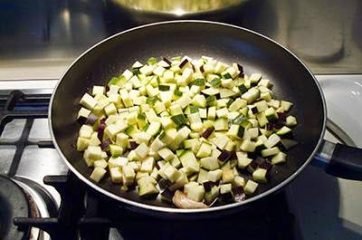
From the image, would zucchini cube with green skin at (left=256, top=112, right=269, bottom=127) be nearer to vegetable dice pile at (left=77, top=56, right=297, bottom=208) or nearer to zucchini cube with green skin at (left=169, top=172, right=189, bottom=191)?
vegetable dice pile at (left=77, top=56, right=297, bottom=208)

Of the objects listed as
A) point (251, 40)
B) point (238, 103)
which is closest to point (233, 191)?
Answer: point (238, 103)

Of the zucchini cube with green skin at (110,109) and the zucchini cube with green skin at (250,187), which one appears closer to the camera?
the zucchini cube with green skin at (250,187)

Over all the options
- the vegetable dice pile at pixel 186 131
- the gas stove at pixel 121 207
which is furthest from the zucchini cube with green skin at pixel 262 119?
the gas stove at pixel 121 207

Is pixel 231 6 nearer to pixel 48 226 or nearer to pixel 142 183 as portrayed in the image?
pixel 142 183

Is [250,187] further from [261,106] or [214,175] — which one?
[261,106]

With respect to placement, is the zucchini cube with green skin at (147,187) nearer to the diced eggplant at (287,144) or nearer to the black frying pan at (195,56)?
the black frying pan at (195,56)

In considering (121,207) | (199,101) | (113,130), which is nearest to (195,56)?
(199,101)

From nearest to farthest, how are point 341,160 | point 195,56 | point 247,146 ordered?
point 341,160, point 247,146, point 195,56
